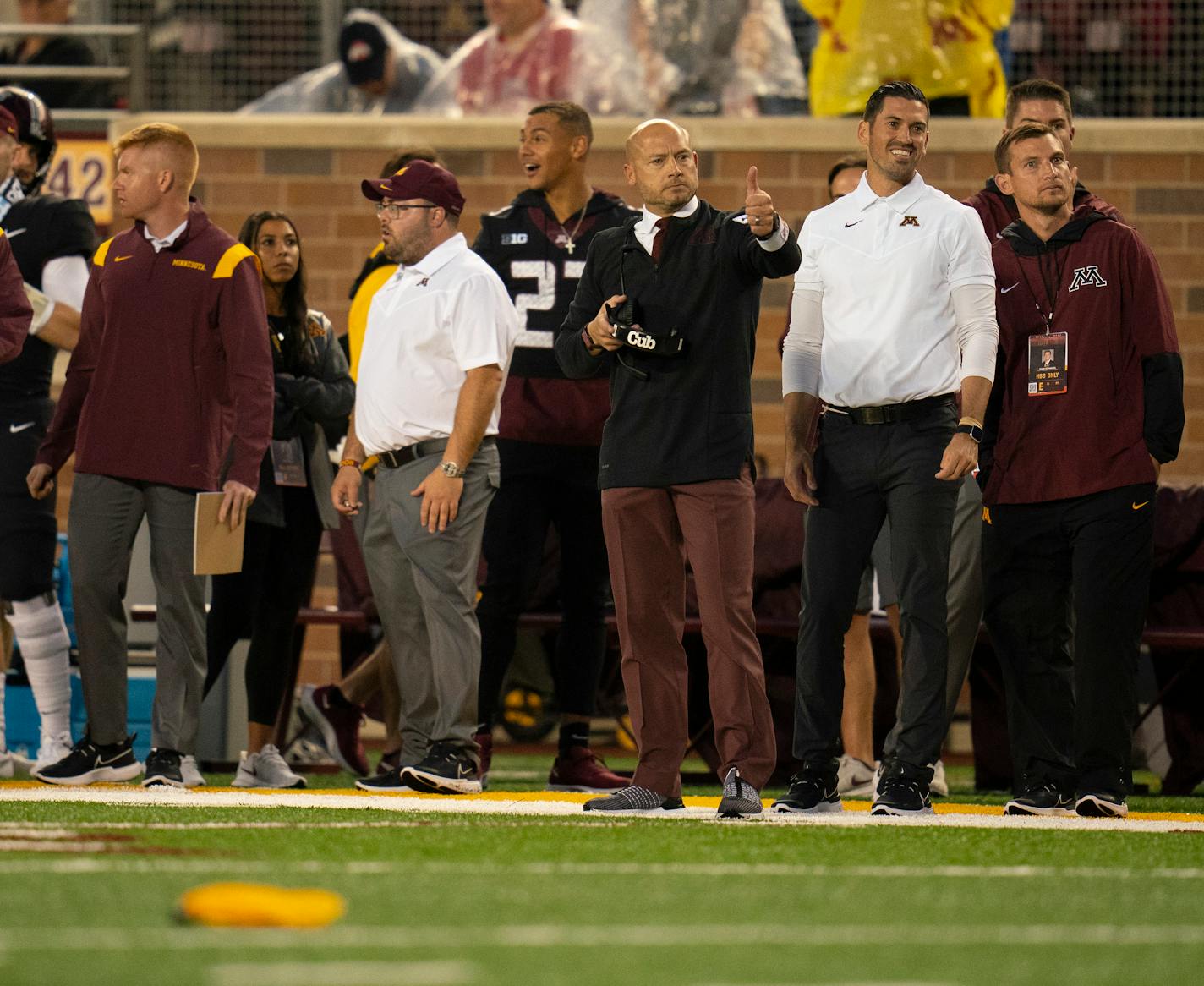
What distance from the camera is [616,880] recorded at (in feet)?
14.4

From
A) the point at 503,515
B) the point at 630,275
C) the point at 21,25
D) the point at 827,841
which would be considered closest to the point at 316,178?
the point at 21,25

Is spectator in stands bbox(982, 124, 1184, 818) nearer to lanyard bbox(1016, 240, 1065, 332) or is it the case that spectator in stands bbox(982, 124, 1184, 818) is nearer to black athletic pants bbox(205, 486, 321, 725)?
lanyard bbox(1016, 240, 1065, 332)

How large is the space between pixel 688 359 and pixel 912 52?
569cm

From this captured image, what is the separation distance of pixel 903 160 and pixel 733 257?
0.60 meters

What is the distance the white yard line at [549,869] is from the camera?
444 cm

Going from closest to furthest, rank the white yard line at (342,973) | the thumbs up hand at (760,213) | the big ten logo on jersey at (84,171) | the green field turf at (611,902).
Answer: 1. the white yard line at (342,973)
2. the green field turf at (611,902)
3. the thumbs up hand at (760,213)
4. the big ten logo on jersey at (84,171)

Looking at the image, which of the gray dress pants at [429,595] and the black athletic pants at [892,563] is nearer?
the black athletic pants at [892,563]

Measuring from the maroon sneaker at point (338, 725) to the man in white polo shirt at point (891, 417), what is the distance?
9.11 feet

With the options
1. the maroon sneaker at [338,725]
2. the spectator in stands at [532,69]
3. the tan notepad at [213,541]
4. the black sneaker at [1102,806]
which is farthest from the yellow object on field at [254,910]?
the spectator in stands at [532,69]

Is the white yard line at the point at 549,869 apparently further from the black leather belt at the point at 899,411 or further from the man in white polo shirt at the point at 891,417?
the black leather belt at the point at 899,411

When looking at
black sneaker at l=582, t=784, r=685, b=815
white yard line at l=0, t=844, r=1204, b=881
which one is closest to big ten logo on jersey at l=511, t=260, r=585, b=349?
black sneaker at l=582, t=784, r=685, b=815

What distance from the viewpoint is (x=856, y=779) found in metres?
7.71

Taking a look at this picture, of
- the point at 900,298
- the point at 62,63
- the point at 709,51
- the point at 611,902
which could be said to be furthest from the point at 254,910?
the point at 62,63

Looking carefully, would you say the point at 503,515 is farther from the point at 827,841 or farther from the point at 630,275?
the point at 827,841
